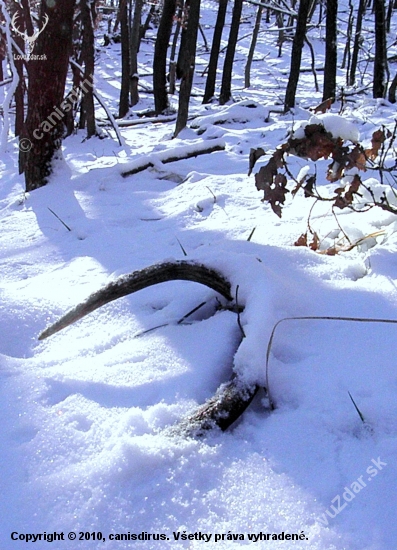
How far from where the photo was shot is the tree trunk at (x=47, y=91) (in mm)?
4312

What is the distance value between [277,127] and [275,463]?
6.59 meters

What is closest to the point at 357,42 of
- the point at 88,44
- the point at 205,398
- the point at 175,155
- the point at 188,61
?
the point at 188,61

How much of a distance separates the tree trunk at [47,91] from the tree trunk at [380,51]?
6689 millimetres

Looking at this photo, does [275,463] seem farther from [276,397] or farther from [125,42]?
[125,42]

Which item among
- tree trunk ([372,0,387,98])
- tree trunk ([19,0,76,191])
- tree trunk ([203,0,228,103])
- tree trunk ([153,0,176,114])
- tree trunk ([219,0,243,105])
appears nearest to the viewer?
tree trunk ([19,0,76,191])

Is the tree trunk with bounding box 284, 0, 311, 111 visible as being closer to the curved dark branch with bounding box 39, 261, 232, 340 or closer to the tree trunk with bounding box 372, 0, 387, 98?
the tree trunk with bounding box 372, 0, 387, 98

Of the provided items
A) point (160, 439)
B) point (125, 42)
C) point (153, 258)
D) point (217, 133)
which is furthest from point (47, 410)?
point (125, 42)

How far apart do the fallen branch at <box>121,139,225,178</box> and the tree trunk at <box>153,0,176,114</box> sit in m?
7.26

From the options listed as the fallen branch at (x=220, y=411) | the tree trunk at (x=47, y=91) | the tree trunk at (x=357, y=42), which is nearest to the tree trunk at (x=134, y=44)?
the tree trunk at (x=357, y=42)

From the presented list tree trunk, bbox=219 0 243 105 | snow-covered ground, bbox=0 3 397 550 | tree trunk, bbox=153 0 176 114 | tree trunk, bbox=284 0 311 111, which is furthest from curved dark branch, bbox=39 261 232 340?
tree trunk, bbox=219 0 243 105

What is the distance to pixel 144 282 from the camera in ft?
5.63

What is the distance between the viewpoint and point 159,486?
106 centimetres

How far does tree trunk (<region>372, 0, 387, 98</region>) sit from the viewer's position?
28.0ft

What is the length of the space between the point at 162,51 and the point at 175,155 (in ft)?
26.3
